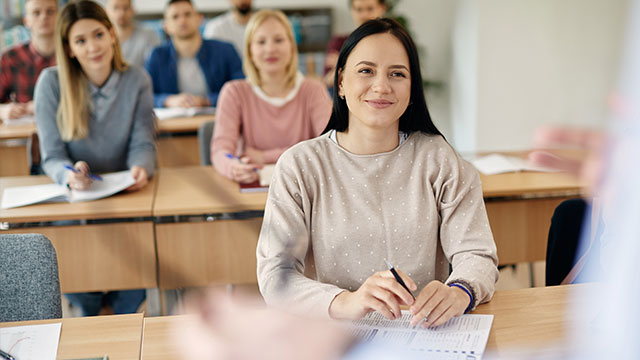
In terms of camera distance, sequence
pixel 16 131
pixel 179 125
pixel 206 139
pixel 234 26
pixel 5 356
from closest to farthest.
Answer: pixel 5 356 → pixel 206 139 → pixel 16 131 → pixel 179 125 → pixel 234 26

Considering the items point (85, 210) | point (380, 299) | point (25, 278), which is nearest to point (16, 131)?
point (85, 210)

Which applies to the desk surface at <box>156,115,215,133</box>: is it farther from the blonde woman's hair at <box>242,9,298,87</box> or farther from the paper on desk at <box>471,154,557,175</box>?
the paper on desk at <box>471,154,557,175</box>

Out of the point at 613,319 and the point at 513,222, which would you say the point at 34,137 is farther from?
the point at 613,319

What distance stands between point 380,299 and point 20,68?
2.68 metres

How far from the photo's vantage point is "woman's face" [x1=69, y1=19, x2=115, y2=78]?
6.26 ft

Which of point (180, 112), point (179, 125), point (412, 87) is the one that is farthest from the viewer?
point (180, 112)

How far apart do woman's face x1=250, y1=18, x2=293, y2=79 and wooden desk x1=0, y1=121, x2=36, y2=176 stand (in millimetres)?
1084

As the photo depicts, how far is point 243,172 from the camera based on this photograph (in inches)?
73.2

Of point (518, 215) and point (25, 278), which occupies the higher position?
point (25, 278)

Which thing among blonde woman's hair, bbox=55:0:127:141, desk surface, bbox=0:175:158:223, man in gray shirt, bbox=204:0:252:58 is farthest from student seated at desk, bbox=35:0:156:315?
man in gray shirt, bbox=204:0:252:58

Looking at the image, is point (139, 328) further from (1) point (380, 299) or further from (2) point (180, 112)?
(2) point (180, 112)

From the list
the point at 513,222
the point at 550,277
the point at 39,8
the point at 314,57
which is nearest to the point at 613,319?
the point at 550,277

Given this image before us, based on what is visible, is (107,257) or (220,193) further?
(220,193)

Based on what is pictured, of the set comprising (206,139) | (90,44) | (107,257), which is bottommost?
(107,257)
